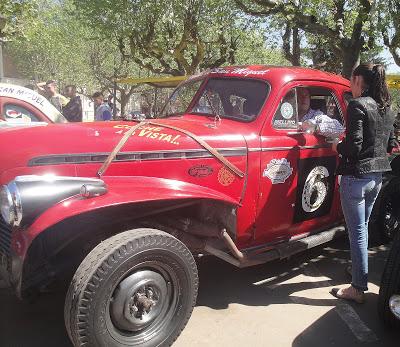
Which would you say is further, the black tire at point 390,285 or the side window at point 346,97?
the side window at point 346,97

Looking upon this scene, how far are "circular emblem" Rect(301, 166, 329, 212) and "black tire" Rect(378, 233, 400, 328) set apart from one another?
0.96m

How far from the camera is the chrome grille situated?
9.50ft

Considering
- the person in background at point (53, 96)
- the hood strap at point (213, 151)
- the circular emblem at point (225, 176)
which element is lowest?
the circular emblem at point (225, 176)

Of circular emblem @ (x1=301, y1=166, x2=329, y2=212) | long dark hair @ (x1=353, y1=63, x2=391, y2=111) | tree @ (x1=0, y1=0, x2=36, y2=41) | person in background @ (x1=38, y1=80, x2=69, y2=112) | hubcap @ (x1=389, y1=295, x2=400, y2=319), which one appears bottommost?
hubcap @ (x1=389, y1=295, x2=400, y2=319)

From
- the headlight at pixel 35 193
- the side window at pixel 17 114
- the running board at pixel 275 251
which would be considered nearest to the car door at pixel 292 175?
the running board at pixel 275 251

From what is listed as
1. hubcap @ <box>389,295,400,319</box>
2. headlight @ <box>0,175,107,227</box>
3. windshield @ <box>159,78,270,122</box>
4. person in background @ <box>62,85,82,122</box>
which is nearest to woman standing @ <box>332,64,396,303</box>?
hubcap @ <box>389,295,400,319</box>

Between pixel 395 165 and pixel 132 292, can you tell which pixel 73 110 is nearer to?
pixel 395 165

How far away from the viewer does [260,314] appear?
360 centimetres

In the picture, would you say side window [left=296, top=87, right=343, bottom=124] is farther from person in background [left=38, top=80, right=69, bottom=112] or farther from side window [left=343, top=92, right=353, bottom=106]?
person in background [left=38, top=80, right=69, bottom=112]

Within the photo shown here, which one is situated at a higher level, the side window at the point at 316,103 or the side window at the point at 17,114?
the side window at the point at 17,114

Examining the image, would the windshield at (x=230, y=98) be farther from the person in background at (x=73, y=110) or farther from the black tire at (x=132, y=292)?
the person in background at (x=73, y=110)

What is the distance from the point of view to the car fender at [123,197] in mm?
2592

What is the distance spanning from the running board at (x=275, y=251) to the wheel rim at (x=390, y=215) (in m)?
0.68

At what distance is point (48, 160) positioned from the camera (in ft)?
9.69
